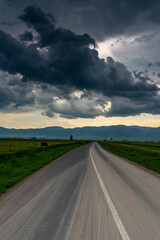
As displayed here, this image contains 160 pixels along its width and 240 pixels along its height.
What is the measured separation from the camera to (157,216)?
221 inches

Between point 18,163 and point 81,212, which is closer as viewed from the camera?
point 81,212

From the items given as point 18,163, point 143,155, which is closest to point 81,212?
point 18,163

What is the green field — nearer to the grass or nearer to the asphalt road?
the asphalt road

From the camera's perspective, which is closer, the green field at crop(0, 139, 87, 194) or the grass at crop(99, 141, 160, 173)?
the green field at crop(0, 139, 87, 194)

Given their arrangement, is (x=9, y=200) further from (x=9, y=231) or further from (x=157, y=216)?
(x=157, y=216)

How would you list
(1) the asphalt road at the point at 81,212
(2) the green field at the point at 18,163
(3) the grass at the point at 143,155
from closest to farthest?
(1) the asphalt road at the point at 81,212, (2) the green field at the point at 18,163, (3) the grass at the point at 143,155

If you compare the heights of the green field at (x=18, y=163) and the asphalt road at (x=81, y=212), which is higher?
the asphalt road at (x=81, y=212)

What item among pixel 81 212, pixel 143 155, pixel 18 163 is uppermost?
pixel 81 212

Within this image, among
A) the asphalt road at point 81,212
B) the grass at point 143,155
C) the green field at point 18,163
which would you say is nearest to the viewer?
the asphalt road at point 81,212

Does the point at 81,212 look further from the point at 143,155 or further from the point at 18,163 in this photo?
the point at 143,155

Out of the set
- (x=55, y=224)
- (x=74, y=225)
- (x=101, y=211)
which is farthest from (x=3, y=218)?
(x=101, y=211)

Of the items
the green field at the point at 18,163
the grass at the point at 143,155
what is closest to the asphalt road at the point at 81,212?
the green field at the point at 18,163

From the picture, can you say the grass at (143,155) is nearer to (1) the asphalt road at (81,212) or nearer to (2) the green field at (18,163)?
(1) the asphalt road at (81,212)

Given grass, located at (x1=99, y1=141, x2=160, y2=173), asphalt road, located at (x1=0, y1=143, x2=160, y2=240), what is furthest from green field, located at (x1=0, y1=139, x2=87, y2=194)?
grass, located at (x1=99, y1=141, x2=160, y2=173)
